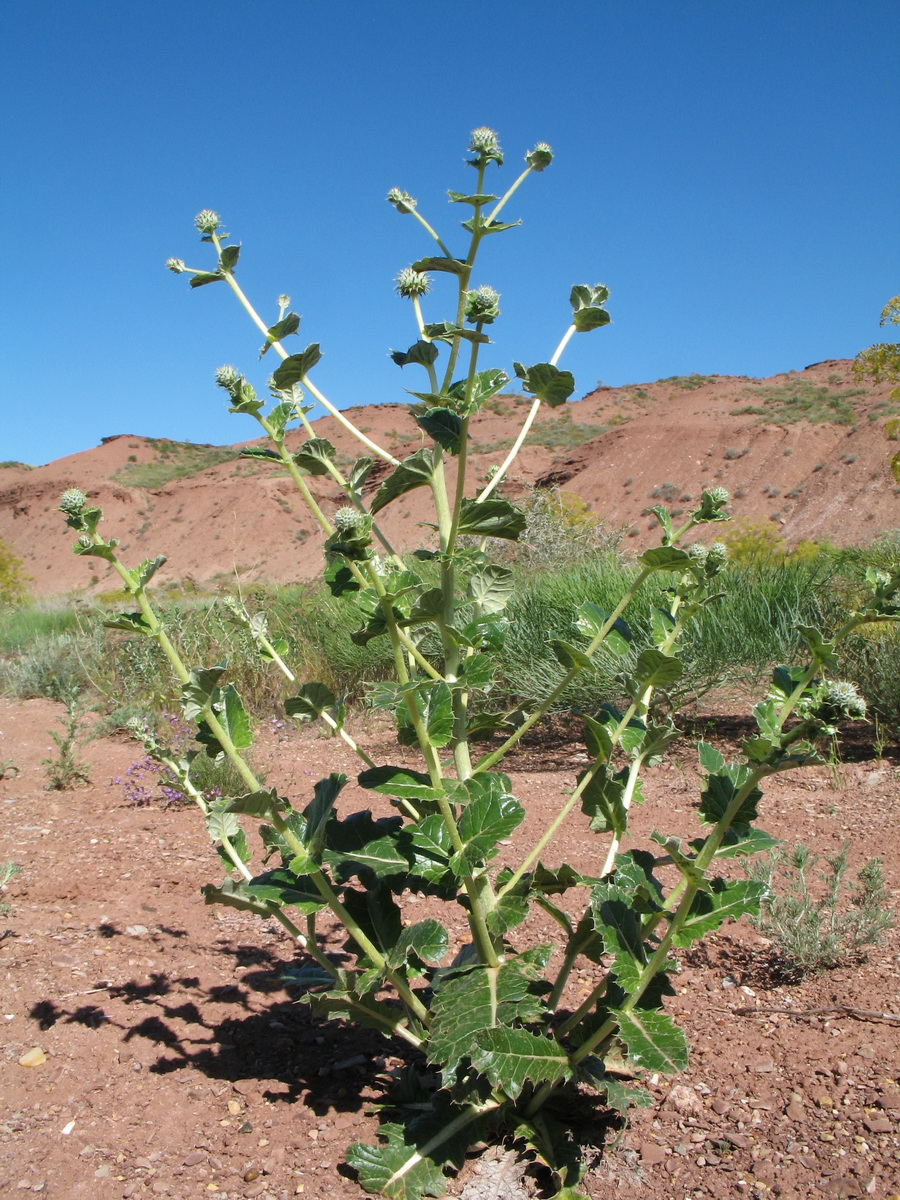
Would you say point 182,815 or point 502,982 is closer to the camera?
point 502,982

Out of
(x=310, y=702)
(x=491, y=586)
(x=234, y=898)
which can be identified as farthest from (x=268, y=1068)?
(x=491, y=586)

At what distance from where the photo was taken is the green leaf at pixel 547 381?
4.93ft

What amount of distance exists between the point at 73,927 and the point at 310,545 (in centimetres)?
3513

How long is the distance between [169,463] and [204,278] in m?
51.5

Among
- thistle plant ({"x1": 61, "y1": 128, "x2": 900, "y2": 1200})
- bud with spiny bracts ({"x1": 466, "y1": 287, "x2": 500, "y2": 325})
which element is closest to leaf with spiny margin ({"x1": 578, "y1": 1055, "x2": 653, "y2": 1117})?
thistle plant ({"x1": 61, "y1": 128, "x2": 900, "y2": 1200})

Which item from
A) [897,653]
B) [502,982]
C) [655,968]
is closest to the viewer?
[655,968]

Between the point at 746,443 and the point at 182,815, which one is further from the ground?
the point at 746,443

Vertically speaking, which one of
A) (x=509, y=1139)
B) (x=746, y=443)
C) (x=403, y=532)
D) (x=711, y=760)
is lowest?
(x=509, y=1139)

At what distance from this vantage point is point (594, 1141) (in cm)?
186

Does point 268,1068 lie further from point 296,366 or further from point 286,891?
point 296,366

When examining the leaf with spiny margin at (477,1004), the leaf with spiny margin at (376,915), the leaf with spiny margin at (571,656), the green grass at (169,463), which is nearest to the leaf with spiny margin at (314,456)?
the leaf with spiny margin at (571,656)

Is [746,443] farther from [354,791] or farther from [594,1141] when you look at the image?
[594,1141]

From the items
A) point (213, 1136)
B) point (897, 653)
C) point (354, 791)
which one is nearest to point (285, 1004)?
point (213, 1136)

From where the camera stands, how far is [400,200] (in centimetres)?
151
